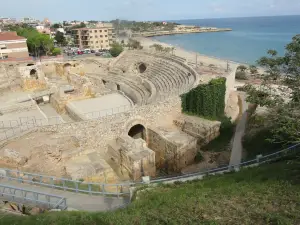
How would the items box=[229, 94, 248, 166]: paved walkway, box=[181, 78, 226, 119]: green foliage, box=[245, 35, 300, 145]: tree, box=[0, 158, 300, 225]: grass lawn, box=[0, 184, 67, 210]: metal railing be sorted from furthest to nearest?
box=[181, 78, 226, 119]: green foliage, box=[229, 94, 248, 166]: paved walkway, box=[245, 35, 300, 145]: tree, box=[0, 184, 67, 210]: metal railing, box=[0, 158, 300, 225]: grass lawn

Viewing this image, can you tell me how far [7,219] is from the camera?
751cm

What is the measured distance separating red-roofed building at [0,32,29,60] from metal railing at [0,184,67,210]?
3690 cm

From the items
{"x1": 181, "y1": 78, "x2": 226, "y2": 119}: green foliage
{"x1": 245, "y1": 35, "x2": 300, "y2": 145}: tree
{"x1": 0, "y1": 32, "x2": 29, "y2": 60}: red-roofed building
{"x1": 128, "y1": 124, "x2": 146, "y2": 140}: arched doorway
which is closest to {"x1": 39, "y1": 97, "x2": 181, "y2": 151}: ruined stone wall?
{"x1": 128, "y1": 124, "x2": 146, "y2": 140}: arched doorway

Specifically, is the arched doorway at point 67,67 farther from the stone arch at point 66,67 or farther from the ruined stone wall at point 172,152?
the ruined stone wall at point 172,152

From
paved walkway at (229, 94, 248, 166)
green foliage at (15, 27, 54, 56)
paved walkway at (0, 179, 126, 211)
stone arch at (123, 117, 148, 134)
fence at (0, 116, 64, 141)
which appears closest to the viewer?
paved walkway at (0, 179, 126, 211)

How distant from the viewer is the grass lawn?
681 cm

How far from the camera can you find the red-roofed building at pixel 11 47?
40.7 metres

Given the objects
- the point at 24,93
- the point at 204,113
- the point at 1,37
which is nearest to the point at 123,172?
the point at 204,113

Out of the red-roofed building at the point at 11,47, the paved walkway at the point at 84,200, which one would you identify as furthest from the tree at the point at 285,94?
the red-roofed building at the point at 11,47

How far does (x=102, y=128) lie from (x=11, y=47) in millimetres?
32545

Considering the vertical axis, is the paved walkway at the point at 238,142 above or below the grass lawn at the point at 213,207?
below

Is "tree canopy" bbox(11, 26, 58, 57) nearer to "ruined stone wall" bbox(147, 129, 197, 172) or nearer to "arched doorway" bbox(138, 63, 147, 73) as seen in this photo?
"arched doorway" bbox(138, 63, 147, 73)

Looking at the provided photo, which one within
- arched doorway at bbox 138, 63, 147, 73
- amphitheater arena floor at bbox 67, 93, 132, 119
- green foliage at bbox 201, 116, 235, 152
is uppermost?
arched doorway at bbox 138, 63, 147, 73

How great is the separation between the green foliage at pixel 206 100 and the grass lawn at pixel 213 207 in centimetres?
1092
